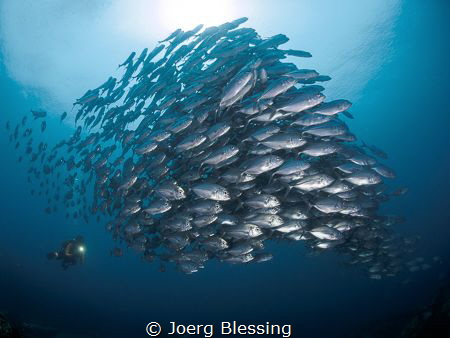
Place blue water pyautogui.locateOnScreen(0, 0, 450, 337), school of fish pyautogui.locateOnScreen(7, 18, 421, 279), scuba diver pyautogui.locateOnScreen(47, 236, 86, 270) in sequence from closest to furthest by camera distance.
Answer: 1. school of fish pyautogui.locateOnScreen(7, 18, 421, 279)
2. scuba diver pyautogui.locateOnScreen(47, 236, 86, 270)
3. blue water pyautogui.locateOnScreen(0, 0, 450, 337)

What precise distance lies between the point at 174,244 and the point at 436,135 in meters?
77.0

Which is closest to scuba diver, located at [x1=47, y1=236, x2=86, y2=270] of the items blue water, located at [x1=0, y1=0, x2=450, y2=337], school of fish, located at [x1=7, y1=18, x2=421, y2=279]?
school of fish, located at [x1=7, y1=18, x2=421, y2=279]

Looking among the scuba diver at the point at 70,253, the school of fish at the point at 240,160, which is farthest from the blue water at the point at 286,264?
the school of fish at the point at 240,160

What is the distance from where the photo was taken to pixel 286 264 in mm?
60031

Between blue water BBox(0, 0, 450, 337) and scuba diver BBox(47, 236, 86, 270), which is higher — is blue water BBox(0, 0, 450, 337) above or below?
above

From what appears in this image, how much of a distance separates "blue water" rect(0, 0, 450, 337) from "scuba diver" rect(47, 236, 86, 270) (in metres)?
A: 15.4

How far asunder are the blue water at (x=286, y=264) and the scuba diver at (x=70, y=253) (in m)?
15.4

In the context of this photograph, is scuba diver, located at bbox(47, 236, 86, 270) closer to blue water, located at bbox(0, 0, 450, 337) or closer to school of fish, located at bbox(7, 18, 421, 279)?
school of fish, located at bbox(7, 18, 421, 279)

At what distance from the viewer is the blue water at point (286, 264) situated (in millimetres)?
32875

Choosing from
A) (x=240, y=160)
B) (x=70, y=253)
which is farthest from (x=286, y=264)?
(x=240, y=160)

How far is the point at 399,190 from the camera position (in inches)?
426

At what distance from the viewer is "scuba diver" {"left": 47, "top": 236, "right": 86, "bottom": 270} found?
11617mm

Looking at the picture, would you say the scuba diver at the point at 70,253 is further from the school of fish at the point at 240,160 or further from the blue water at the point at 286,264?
the blue water at the point at 286,264

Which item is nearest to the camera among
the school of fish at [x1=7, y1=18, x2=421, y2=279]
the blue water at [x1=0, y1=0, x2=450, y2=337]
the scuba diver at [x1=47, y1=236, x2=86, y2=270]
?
the school of fish at [x1=7, y1=18, x2=421, y2=279]
